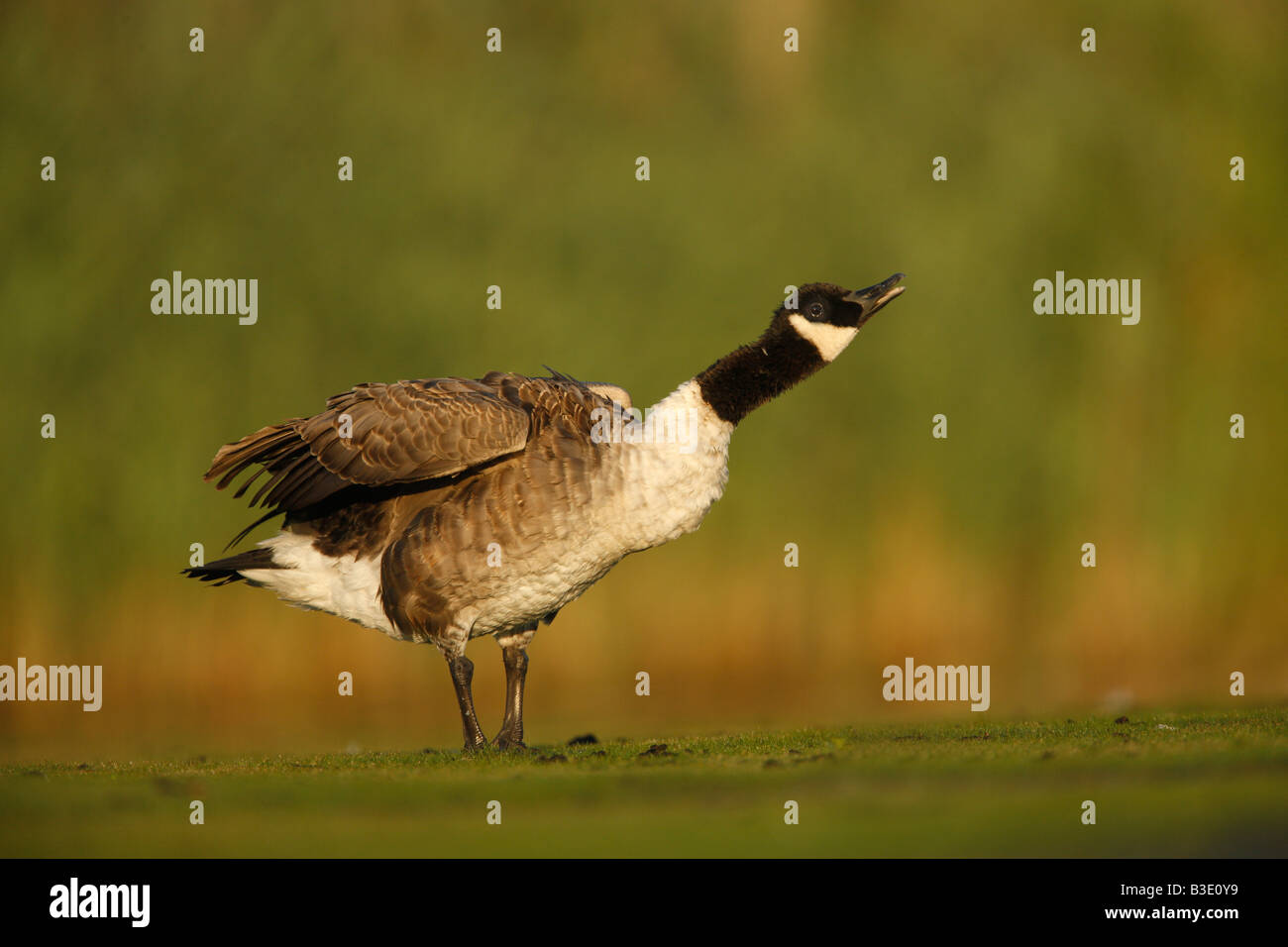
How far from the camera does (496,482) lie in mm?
12906

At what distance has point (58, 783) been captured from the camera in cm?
1204

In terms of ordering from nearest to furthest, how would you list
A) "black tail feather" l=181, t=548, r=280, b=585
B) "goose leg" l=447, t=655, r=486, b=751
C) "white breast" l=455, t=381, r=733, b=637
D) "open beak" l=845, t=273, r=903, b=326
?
"white breast" l=455, t=381, r=733, b=637 < "open beak" l=845, t=273, r=903, b=326 < "goose leg" l=447, t=655, r=486, b=751 < "black tail feather" l=181, t=548, r=280, b=585

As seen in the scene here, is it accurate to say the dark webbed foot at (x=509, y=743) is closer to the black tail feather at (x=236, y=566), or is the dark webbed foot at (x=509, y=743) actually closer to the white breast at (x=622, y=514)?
the white breast at (x=622, y=514)

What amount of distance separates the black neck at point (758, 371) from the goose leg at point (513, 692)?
3.28 metres

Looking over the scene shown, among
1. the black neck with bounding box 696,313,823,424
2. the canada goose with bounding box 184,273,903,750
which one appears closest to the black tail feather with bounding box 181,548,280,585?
the canada goose with bounding box 184,273,903,750

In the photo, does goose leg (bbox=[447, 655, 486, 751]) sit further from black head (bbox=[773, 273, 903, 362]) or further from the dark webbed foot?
black head (bbox=[773, 273, 903, 362])

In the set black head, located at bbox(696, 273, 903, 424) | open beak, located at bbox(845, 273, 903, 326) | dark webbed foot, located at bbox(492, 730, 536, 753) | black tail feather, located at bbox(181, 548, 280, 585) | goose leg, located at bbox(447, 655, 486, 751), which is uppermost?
open beak, located at bbox(845, 273, 903, 326)

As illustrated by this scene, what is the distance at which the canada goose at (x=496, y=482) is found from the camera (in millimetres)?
12672

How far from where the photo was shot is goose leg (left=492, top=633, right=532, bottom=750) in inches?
530

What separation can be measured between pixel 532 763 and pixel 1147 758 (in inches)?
201

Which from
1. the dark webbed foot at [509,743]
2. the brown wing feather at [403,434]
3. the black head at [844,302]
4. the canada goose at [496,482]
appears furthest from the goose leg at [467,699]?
the black head at [844,302]

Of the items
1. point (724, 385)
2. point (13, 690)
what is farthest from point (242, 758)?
point (13, 690)

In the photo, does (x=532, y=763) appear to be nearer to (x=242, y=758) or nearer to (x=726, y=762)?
(x=726, y=762)

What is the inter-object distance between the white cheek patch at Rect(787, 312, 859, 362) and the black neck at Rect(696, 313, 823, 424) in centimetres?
5
